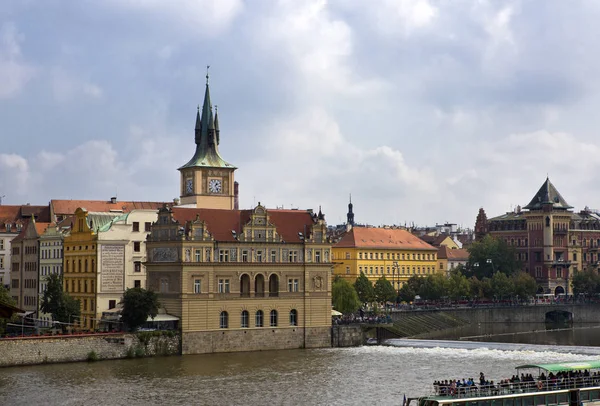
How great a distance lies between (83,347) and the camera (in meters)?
106

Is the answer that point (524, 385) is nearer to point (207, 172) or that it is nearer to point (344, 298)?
point (344, 298)

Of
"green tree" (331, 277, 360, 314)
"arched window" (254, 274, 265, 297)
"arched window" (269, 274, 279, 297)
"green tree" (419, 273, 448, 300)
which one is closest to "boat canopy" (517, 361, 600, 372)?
"arched window" (254, 274, 265, 297)

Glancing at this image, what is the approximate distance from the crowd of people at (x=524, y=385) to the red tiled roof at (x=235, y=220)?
46.6 metres

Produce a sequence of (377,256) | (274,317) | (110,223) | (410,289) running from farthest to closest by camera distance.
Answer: (377,256), (410,289), (110,223), (274,317)

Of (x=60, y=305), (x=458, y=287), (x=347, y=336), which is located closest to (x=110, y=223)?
(x=60, y=305)

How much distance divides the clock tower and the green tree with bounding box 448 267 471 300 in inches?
1985

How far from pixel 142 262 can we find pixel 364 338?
84.6ft

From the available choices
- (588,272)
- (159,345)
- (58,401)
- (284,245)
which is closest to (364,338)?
(284,245)

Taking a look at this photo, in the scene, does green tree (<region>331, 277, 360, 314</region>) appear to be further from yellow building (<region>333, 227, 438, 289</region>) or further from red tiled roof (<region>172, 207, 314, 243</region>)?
yellow building (<region>333, 227, 438, 289</region>)

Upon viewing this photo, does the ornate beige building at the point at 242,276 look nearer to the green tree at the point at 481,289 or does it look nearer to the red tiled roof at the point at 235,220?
the red tiled roof at the point at 235,220

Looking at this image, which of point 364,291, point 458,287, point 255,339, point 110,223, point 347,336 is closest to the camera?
point 255,339

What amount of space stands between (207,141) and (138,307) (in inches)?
1339

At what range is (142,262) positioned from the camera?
399 feet

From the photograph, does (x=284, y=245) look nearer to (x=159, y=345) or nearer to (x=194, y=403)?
(x=159, y=345)
